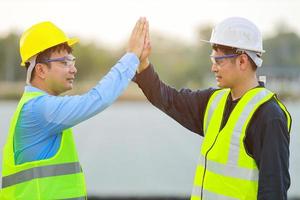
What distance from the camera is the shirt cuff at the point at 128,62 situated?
337 cm

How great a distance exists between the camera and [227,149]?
3381 mm

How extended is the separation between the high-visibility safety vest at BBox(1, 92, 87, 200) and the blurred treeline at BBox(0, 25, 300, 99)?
45149mm

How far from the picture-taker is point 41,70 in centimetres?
348

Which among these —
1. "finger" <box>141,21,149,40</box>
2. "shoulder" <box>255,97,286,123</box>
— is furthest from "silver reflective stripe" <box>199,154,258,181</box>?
"finger" <box>141,21,149,40</box>

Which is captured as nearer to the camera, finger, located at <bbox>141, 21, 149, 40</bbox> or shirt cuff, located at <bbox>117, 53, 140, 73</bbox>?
shirt cuff, located at <bbox>117, 53, 140, 73</bbox>

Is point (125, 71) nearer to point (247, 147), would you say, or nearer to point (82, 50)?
point (247, 147)

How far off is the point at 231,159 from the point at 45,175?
914mm

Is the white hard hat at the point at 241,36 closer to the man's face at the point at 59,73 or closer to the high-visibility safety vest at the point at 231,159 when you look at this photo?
the high-visibility safety vest at the point at 231,159

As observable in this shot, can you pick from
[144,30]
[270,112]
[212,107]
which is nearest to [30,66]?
[144,30]

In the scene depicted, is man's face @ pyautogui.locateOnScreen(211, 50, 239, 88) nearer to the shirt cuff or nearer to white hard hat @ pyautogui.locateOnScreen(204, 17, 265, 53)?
white hard hat @ pyautogui.locateOnScreen(204, 17, 265, 53)

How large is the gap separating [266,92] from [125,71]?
2.34ft

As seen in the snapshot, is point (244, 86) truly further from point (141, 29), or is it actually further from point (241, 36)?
point (141, 29)

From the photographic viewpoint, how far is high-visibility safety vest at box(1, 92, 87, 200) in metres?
3.34

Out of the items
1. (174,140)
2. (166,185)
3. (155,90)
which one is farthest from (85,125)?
(155,90)
